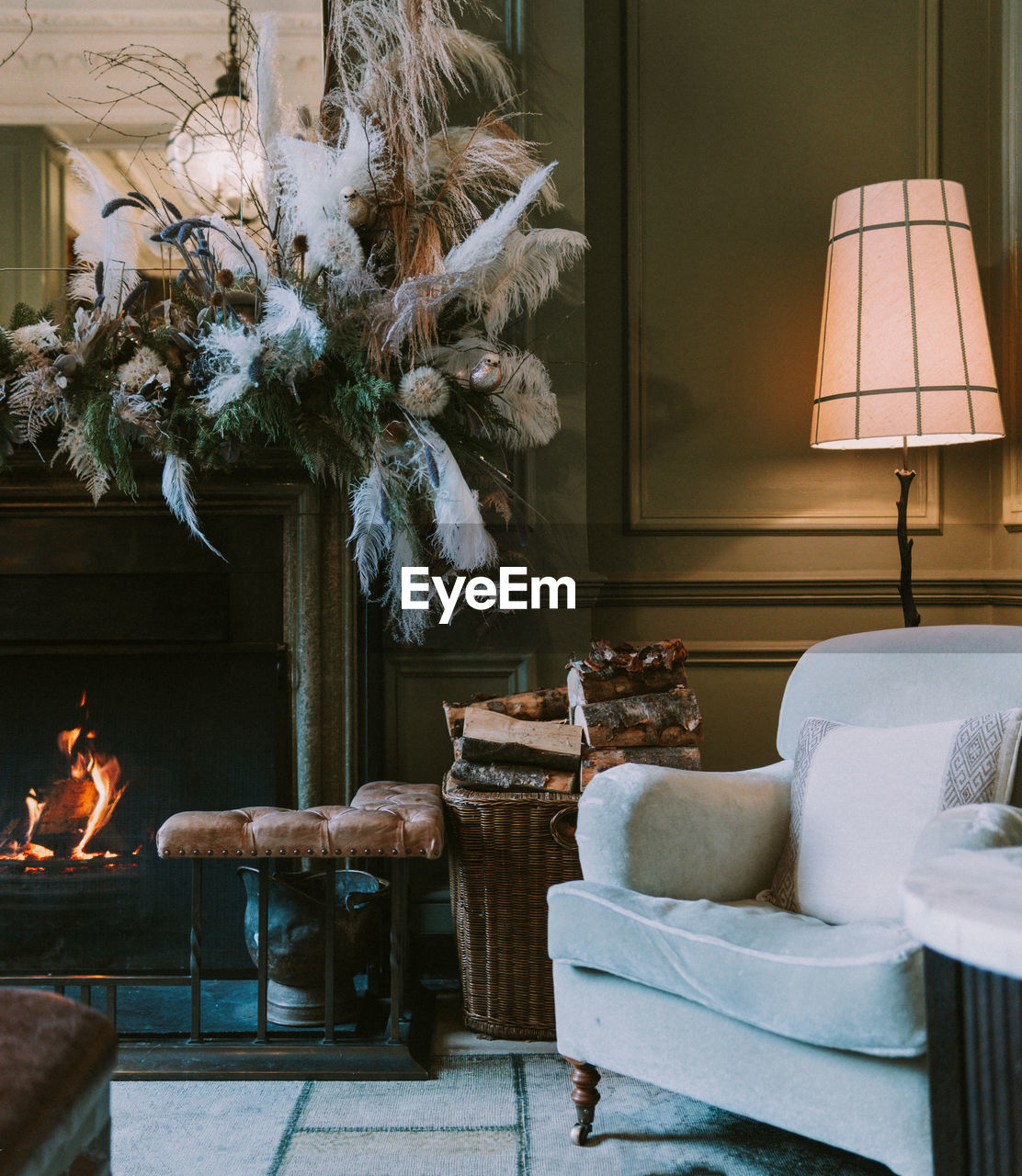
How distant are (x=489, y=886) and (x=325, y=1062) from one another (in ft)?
1.46

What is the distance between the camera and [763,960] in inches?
52.6

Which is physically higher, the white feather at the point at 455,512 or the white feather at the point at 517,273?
the white feather at the point at 517,273

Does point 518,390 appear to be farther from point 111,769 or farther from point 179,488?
point 111,769

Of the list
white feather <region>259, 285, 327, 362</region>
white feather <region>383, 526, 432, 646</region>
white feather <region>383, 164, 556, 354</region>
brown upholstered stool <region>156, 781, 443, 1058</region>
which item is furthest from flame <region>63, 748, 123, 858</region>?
white feather <region>383, 164, 556, 354</region>

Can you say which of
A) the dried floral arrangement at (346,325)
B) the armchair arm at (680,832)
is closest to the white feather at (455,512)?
the dried floral arrangement at (346,325)

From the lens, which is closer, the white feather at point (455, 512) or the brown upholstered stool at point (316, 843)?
the brown upholstered stool at point (316, 843)

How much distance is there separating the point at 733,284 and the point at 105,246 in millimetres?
1598

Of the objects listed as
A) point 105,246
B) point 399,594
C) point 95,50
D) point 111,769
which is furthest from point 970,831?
point 95,50

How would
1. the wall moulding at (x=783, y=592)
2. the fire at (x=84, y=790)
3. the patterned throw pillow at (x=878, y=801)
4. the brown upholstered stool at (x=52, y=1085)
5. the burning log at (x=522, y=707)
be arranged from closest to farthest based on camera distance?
1. the brown upholstered stool at (x=52, y=1085)
2. the patterned throw pillow at (x=878, y=801)
3. the burning log at (x=522, y=707)
4. the fire at (x=84, y=790)
5. the wall moulding at (x=783, y=592)

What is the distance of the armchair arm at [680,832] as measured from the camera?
1616 mm

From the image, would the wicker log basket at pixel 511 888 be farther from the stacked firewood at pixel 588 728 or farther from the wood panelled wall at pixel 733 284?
the wood panelled wall at pixel 733 284

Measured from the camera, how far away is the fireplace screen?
2.35 meters

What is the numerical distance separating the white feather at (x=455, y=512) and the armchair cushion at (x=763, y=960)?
2.57ft

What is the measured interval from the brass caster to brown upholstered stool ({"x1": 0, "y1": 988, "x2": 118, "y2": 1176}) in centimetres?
103
